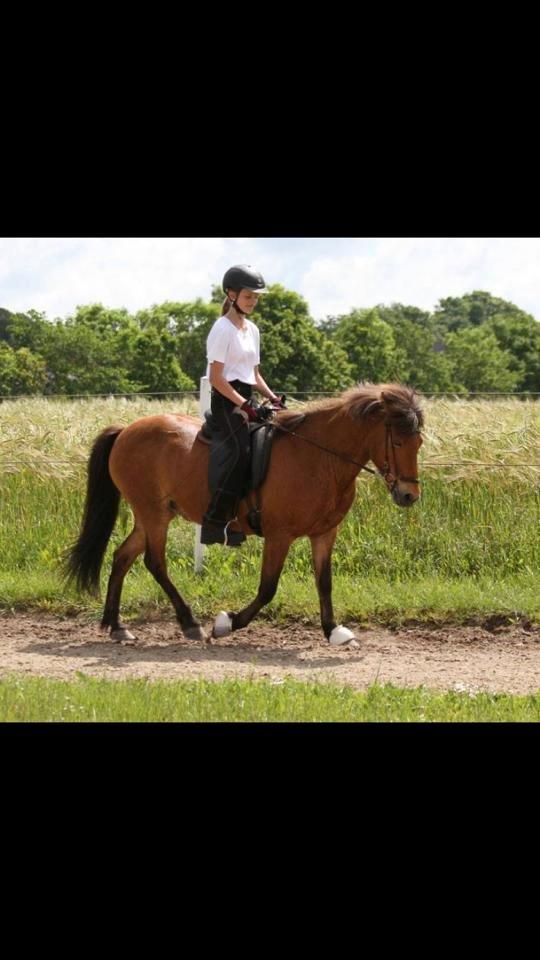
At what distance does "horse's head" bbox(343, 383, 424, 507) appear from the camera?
8297 mm

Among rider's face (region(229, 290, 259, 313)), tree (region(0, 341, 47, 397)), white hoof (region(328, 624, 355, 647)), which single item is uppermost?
tree (region(0, 341, 47, 397))

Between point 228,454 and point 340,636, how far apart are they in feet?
5.49

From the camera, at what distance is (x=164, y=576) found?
9289 millimetres

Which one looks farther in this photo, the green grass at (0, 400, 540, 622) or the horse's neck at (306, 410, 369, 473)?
the green grass at (0, 400, 540, 622)

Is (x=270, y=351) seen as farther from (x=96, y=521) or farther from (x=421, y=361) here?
(x=96, y=521)

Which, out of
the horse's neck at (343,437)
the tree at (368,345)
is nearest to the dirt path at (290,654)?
the horse's neck at (343,437)

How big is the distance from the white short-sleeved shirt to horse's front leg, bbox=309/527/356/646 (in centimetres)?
137

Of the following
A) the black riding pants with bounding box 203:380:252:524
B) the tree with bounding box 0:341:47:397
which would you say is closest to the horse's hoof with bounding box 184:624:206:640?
the black riding pants with bounding box 203:380:252:524

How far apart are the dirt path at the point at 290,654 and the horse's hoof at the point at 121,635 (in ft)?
0.25

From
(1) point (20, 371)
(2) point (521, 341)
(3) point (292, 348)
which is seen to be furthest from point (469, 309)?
(1) point (20, 371)

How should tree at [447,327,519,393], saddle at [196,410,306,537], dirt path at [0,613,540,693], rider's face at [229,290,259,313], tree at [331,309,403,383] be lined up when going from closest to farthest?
dirt path at [0,613,540,693] → rider's face at [229,290,259,313] → saddle at [196,410,306,537] → tree at [331,309,403,383] → tree at [447,327,519,393]

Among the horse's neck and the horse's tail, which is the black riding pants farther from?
the horse's tail

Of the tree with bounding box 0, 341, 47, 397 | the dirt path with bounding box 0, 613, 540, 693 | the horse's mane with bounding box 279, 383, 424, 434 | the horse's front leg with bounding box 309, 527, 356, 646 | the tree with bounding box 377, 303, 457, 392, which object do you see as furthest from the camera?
the tree with bounding box 377, 303, 457, 392

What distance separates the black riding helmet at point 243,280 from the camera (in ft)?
26.6
